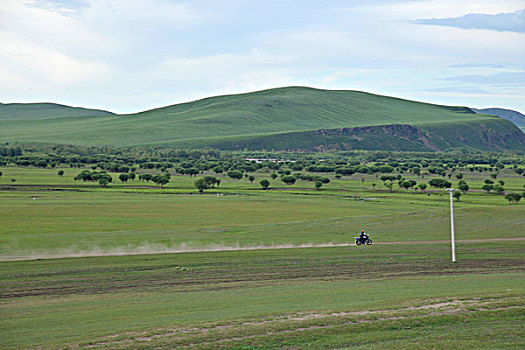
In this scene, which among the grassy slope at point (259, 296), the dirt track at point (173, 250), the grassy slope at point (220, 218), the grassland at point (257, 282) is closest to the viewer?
the grassy slope at point (259, 296)

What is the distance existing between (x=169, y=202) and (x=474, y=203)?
45.3 meters

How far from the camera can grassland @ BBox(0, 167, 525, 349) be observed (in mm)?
19406

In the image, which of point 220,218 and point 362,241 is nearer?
point 362,241

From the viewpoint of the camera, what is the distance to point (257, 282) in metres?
31.0

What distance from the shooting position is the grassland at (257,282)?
764 inches

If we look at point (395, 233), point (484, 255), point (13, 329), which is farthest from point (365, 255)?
point (13, 329)

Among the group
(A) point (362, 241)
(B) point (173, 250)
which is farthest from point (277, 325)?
(A) point (362, 241)

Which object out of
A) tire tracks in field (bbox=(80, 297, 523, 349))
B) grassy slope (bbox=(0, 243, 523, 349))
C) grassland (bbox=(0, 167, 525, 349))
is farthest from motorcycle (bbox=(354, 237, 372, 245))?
tire tracks in field (bbox=(80, 297, 523, 349))

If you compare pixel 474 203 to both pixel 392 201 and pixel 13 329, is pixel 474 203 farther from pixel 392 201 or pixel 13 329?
pixel 13 329

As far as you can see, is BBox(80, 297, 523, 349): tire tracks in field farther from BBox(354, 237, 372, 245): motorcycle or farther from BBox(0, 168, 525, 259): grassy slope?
BBox(0, 168, 525, 259): grassy slope

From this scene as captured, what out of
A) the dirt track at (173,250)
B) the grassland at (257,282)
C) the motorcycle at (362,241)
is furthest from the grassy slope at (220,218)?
the motorcycle at (362,241)

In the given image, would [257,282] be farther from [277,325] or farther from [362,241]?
[362,241]

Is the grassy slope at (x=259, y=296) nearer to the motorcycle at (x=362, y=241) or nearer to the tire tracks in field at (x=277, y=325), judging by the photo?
the tire tracks in field at (x=277, y=325)

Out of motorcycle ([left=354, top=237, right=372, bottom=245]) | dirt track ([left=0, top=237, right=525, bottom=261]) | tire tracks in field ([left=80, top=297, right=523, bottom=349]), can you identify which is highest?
tire tracks in field ([left=80, top=297, right=523, bottom=349])
